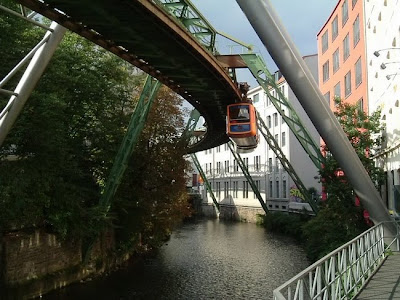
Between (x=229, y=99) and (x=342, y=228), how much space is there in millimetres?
7896

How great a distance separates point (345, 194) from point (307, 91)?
8.73 meters

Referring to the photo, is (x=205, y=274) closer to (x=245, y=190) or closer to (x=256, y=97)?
(x=245, y=190)

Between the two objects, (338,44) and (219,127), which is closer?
(219,127)

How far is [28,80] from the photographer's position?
1330 centimetres

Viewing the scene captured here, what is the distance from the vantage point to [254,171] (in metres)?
61.7

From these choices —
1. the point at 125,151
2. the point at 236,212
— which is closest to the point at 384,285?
the point at 125,151

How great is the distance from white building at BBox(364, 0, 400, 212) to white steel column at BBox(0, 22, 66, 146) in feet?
37.3

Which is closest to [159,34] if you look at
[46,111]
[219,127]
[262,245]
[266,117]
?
[46,111]

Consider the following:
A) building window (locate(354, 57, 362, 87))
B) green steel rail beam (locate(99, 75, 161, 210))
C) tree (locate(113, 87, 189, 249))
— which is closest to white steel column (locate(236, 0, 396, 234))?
green steel rail beam (locate(99, 75, 161, 210))

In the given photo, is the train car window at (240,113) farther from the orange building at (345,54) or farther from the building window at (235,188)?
the building window at (235,188)

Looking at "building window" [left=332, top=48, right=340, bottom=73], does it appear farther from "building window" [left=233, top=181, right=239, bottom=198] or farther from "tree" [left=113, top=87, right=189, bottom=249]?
"building window" [left=233, top=181, right=239, bottom=198]

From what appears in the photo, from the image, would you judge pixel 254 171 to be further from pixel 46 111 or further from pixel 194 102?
pixel 46 111

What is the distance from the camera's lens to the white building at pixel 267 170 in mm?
51125

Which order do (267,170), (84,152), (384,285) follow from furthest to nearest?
(267,170) → (84,152) → (384,285)
